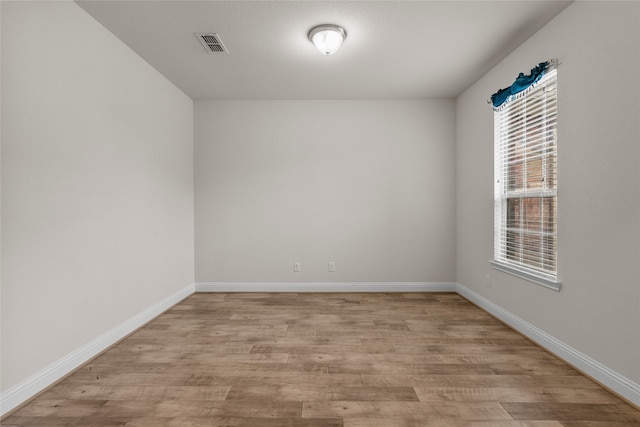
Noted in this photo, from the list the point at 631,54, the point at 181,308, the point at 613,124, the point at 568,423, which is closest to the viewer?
the point at 568,423

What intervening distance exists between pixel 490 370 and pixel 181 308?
316cm

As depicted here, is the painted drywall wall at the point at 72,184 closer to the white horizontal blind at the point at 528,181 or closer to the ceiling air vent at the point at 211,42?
the ceiling air vent at the point at 211,42

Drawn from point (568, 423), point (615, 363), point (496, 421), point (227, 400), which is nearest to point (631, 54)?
point (615, 363)

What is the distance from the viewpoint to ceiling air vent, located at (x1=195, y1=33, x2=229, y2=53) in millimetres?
2650

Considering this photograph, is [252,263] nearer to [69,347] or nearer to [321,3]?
[69,347]

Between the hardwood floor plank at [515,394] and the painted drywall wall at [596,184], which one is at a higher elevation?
the painted drywall wall at [596,184]

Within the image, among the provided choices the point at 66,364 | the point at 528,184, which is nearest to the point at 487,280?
the point at 528,184

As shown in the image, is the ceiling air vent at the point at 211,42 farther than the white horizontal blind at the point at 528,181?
Yes

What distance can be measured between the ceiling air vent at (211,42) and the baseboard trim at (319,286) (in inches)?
113

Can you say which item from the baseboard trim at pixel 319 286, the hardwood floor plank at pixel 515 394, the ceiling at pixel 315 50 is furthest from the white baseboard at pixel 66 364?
the ceiling at pixel 315 50

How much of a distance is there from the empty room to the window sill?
35mm

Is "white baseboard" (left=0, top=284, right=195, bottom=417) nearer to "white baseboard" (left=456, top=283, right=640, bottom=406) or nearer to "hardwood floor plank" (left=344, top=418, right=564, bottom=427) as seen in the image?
"hardwood floor plank" (left=344, top=418, right=564, bottom=427)

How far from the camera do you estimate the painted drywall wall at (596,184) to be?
6.00ft

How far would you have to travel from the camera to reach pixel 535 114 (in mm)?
2680
